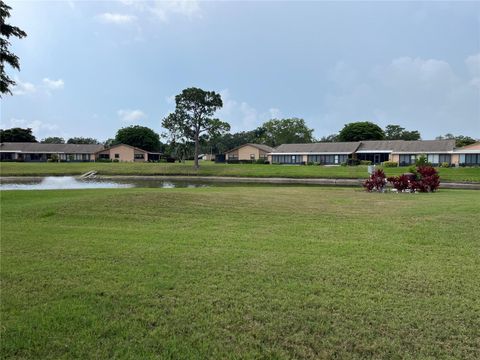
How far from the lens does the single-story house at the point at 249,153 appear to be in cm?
7544

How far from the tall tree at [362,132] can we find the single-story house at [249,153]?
19.0 meters

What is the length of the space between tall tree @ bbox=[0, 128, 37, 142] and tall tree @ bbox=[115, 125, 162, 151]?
68.7 feet

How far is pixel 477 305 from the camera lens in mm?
4285

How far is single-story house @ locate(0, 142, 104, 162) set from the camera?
7669cm

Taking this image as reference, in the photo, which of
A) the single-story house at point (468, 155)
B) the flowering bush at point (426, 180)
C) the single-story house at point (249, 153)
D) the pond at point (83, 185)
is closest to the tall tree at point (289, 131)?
the single-story house at point (249, 153)

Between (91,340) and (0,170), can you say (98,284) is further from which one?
(0,170)

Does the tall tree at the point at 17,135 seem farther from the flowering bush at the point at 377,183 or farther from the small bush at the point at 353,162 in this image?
the flowering bush at the point at 377,183

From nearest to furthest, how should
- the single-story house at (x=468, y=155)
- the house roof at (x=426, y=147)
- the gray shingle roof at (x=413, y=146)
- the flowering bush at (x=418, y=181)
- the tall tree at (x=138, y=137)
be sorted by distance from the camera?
the flowering bush at (x=418, y=181) → the single-story house at (x=468, y=155) → the house roof at (x=426, y=147) → the gray shingle roof at (x=413, y=146) → the tall tree at (x=138, y=137)

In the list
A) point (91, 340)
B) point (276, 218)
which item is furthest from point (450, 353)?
point (276, 218)

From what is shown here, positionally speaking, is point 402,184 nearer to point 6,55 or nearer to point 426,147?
point 6,55

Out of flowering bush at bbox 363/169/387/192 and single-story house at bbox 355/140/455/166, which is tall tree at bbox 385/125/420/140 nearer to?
single-story house at bbox 355/140/455/166

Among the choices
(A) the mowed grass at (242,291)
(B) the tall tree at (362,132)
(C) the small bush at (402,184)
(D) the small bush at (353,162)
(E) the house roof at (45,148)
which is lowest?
(A) the mowed grass at (242,291)

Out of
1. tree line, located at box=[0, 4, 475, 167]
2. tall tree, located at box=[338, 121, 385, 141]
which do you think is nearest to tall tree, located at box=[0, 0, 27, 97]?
tree line, located at box=[0, 4, 475, 167]

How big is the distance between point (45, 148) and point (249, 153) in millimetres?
42727
